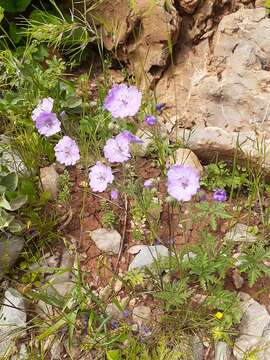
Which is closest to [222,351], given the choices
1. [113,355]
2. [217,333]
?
[217,333]

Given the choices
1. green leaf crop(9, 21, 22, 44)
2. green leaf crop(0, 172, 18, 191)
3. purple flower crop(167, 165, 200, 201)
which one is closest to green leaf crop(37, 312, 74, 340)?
green leaf crop(0, 172, 18, 191)

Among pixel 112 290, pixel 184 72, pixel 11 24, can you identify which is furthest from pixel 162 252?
pixel 11 24

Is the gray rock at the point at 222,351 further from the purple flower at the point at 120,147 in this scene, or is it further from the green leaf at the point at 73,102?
the green leaf at the point at 73,102

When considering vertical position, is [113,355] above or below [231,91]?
below

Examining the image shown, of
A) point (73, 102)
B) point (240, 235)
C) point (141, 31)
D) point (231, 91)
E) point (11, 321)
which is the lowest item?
point (11, 321)

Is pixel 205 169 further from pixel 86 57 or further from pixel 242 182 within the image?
pixel 86 57

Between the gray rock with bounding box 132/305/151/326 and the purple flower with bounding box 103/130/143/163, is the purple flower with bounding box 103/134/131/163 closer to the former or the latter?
the purple flower with bounding box 103/130/143/163

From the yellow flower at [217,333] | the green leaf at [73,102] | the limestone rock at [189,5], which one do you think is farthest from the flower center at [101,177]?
the limestone rock at [189,5]

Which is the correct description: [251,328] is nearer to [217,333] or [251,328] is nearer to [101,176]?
[217,333]
